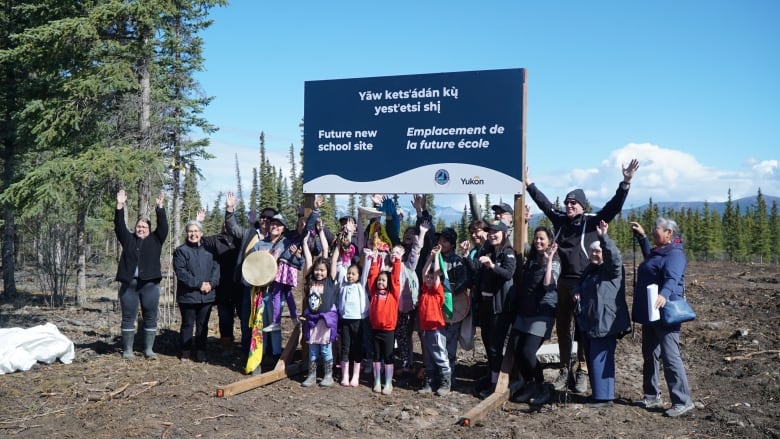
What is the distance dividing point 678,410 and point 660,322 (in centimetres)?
98

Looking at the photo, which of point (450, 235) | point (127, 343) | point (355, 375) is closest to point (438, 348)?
point (355, 375)

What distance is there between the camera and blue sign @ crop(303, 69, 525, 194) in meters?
7.71

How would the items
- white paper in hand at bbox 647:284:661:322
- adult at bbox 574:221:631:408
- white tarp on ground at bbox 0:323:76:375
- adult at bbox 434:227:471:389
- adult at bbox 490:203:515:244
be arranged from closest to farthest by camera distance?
1. white paper in hand at bbox 647:284:661:322
2. adult at bbox 574:221:631:408
3. adult at bbox 434:227:471:389
4. adult at bbox 490:203:515:244
5. white tarp on ground at bbox 0:323:76:375

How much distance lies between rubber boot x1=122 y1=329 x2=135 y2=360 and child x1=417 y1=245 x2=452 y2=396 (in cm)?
458

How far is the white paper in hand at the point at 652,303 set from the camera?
6531 millimetres

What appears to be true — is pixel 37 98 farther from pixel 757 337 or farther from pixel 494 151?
pixel 757 337

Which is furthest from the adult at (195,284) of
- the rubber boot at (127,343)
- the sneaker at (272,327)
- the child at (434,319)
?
the child at (434,319)

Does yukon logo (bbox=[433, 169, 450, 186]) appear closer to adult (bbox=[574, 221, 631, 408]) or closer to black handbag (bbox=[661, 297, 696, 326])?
adult (bbox=[574, 221, 631, 408])

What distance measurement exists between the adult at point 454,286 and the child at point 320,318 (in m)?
1.49

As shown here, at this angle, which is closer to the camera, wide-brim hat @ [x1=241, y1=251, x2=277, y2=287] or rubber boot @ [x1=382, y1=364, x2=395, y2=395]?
rubber boot @ [x1=382, y1=364, x2=395, y2=395]

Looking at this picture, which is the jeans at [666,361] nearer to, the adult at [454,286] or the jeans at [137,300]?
the adult at [454,286]

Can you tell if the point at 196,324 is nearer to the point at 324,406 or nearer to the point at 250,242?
the point at 250,242

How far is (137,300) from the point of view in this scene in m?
9.05

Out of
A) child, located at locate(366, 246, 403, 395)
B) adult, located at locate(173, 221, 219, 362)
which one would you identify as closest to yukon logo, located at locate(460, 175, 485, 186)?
child, located at locate(366, 246, 403, 395)
